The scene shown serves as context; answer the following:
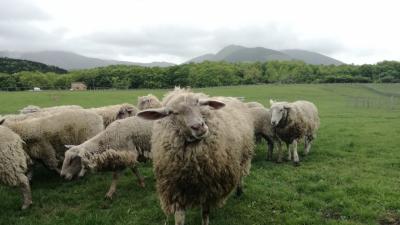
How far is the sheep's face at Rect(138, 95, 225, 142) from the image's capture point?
6.20 m

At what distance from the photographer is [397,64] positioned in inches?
4783

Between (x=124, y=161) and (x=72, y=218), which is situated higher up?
(x=124, y=161)

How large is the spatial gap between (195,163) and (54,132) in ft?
18.6

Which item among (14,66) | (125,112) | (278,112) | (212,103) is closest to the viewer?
(212,103)

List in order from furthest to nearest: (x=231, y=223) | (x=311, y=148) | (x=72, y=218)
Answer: (x=311, y=148), (x=72, y=218), (x=231, y=223)

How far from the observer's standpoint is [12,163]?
8.59m

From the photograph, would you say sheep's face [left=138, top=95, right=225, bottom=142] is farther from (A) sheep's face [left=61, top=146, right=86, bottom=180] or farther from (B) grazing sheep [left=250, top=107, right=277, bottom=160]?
(B) grazing sheep [left=250, top=107, right=277, bottom=160]

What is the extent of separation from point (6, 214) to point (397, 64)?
12973cm

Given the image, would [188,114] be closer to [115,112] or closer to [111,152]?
[111,152]

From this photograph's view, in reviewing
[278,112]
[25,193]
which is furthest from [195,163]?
[278,112]

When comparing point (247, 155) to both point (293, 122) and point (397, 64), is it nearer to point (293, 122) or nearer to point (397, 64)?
point (293, 122)

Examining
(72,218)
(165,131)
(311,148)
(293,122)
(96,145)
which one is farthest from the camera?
(311,148)

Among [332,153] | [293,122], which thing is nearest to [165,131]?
[293,122]

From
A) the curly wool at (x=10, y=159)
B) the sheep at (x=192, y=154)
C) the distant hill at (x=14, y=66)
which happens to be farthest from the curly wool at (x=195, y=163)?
the distant hill at (x=14, y=66)
